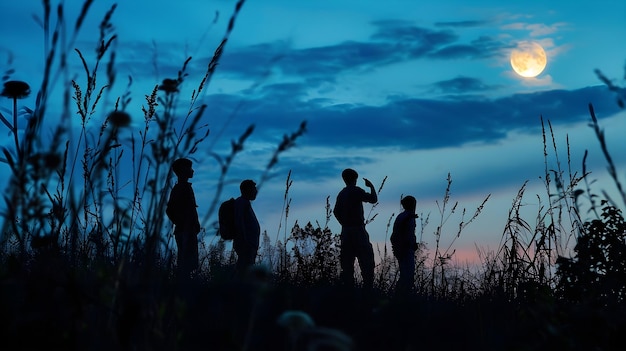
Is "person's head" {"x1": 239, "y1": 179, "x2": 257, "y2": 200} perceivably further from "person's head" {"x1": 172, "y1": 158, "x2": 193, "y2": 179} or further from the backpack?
"person's head" {"x1": 172, "y1": 158, "x2": 193, "y2": 179}

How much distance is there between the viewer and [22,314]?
2.23 meters

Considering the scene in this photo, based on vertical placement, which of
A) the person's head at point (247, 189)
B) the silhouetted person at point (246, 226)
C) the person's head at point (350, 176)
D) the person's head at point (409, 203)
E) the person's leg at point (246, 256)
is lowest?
the person's leg at point (246, 256)

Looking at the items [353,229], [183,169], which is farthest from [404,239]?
[183,169]

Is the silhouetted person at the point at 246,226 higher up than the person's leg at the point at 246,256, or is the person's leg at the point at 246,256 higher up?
the silhouetted person at the point at 246,226

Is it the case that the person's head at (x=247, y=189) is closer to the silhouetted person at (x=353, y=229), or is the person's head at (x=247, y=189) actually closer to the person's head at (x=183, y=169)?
the person's head at (x=183, y=169)

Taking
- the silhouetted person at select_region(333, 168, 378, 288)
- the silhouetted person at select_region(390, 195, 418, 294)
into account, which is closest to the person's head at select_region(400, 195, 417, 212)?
the silhouetted person at select_region(390, 195, 418, 294)

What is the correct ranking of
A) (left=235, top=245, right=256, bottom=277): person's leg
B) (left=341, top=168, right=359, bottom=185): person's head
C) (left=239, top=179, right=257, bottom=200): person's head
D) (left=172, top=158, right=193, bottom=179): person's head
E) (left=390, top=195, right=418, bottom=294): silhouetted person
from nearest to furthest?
(left=172, top=158, right=193, bottom=179): person's head
(left=235, top=245, right=256, bottom=277): person's leg
(left=239, top=179, right=257, bottom=200): person's head
(left=390, top=195, right=418, bottom=294): silhouetted person
(left=341, top=168, right=359, bottom=185): person's head

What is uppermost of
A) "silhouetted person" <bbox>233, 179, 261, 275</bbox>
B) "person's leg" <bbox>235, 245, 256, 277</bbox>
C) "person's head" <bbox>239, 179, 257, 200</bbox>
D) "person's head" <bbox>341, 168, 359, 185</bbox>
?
"person's head" <bbox>341, 168, 359, 185</bbox>

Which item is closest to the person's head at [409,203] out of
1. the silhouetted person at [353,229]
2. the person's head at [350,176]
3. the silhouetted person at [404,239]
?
the silhouetted person at [404,239]

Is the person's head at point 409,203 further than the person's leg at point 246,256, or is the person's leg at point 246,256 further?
the person's head at point 409,203

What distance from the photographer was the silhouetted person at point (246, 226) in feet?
27.5

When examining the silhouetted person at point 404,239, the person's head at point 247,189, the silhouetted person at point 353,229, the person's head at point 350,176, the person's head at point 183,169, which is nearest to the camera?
the person's head at point 183,169

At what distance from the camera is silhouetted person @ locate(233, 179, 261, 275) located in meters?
8.38

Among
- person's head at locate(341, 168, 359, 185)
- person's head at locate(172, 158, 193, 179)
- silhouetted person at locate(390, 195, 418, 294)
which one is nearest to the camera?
person's head at locate(172, 158, 193, 179)
